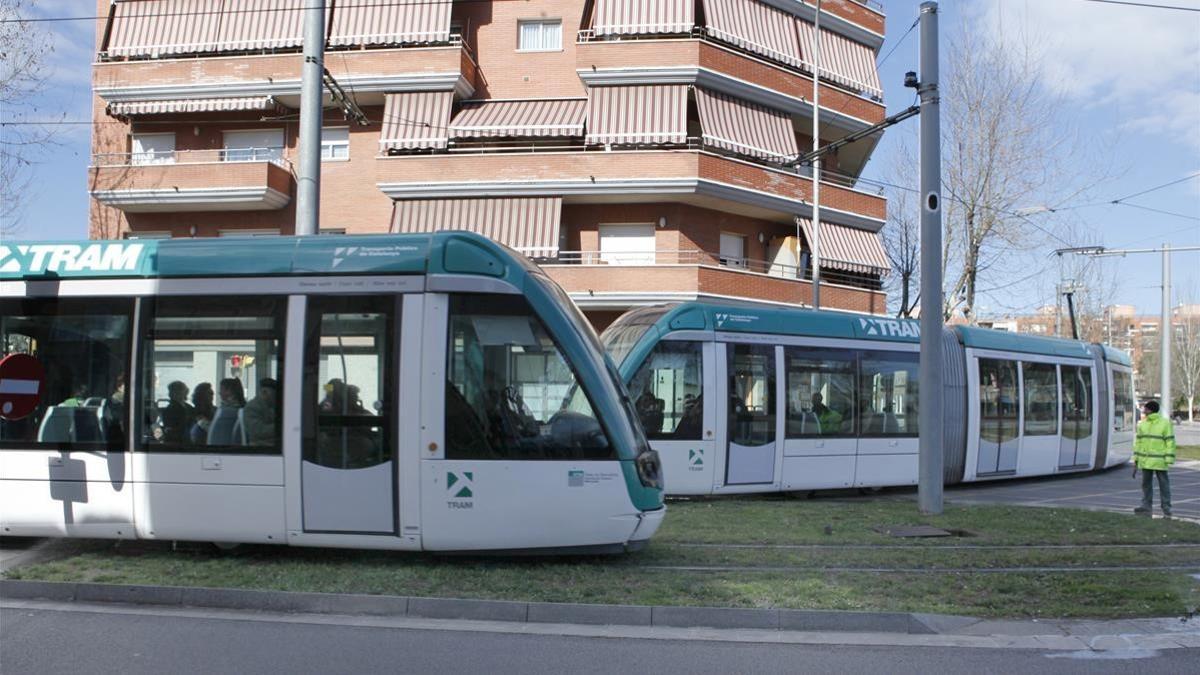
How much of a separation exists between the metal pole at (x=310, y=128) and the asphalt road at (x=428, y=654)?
20.1 ft

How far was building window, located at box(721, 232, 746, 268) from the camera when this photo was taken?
1062 inches

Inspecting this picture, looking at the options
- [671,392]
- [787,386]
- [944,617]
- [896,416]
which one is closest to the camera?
[944,617]

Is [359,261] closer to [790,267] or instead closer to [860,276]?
[790,267]

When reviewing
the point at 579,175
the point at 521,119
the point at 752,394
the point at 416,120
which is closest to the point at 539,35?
the point at 521,119

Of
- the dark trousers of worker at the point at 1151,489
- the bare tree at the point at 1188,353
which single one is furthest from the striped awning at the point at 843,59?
the bare tree at the point at 1188,353

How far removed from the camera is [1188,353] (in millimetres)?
73438

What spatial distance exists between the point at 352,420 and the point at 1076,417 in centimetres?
1715

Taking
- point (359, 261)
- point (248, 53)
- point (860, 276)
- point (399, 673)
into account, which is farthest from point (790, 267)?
point (399, 673)

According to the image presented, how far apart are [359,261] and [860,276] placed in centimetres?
2307

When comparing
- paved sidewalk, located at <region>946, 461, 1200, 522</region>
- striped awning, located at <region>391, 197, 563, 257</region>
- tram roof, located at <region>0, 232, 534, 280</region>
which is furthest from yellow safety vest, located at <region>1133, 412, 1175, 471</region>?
striped awning, located at <region>391, 197, 563, 257</region>

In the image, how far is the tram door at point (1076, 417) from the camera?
19.2m

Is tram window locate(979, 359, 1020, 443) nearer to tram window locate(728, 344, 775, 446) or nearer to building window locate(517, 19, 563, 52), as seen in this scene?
tram window locate(728, 344, 775, 446)

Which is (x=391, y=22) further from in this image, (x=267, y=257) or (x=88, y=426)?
(x=88, y=426)

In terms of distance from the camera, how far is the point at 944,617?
22.7 ft
